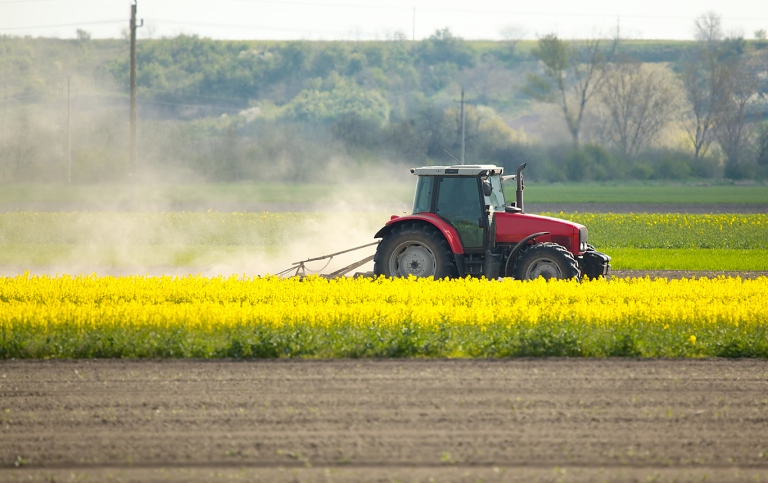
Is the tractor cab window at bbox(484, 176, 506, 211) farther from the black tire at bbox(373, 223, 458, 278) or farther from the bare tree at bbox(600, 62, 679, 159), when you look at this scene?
the bare tree at bbox(600, 62, 679, 159)

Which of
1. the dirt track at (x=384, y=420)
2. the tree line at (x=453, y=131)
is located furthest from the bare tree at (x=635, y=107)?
the dirt track at (x=384, y=420)

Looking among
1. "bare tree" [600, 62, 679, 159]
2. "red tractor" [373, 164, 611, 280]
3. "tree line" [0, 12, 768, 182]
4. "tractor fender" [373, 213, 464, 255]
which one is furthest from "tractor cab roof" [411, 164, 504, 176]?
"bare tree" [600, 62, 679, 159]

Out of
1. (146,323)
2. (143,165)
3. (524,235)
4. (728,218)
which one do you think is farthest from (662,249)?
(143,165)

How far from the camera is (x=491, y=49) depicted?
5969 inches

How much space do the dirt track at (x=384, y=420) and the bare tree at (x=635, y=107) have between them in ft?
202

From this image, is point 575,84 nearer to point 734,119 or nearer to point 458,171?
point 734,119

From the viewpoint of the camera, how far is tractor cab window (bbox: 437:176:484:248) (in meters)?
17.4

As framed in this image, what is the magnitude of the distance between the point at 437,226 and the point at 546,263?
78.4 inches

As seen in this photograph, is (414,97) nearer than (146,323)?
No

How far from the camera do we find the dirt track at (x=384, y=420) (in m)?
7.86

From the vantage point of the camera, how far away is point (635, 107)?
72.2 metres

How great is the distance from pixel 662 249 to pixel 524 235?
524 inches

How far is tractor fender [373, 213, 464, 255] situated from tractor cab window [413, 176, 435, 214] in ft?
0.63

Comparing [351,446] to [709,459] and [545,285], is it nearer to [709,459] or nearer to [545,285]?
[709,459]
